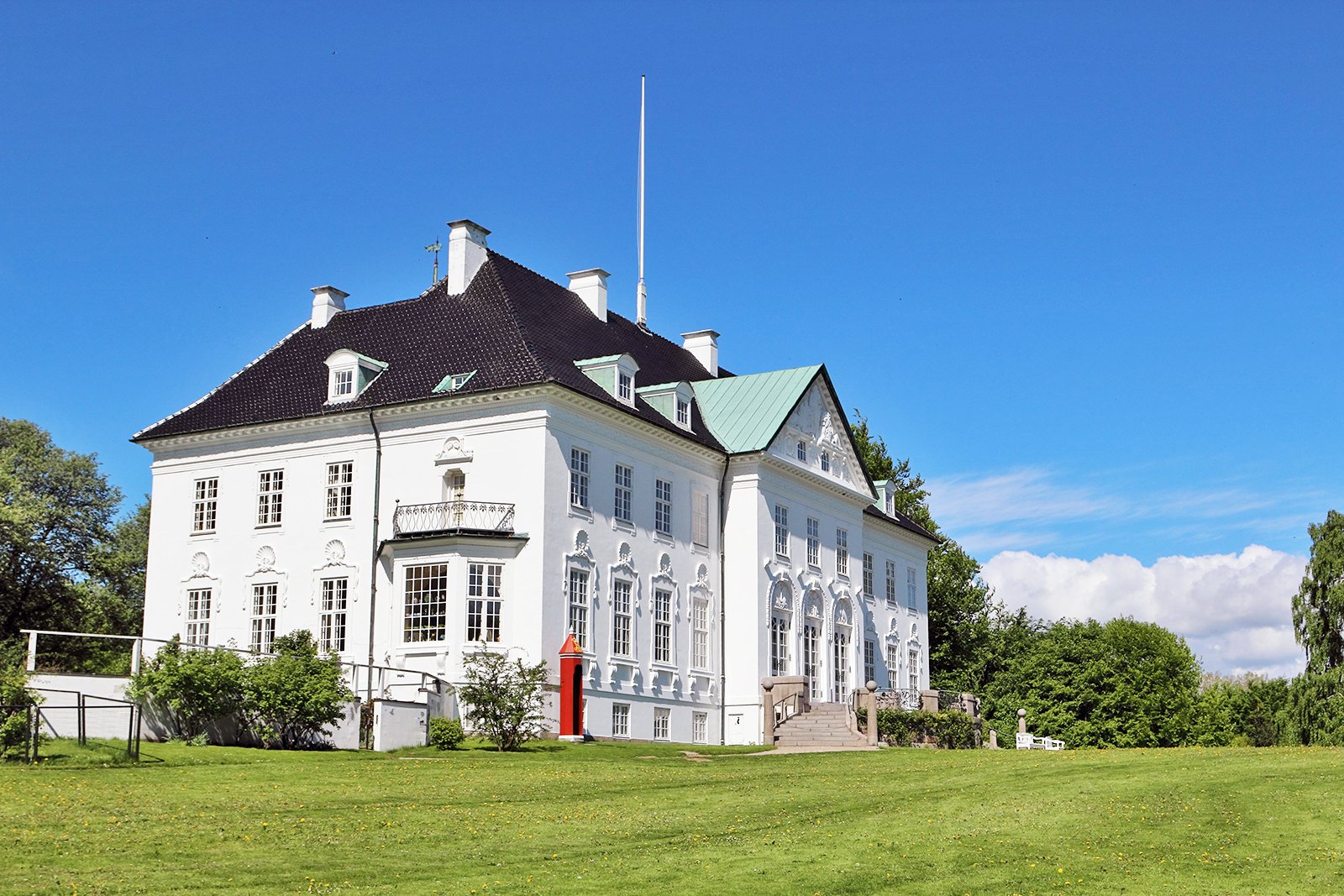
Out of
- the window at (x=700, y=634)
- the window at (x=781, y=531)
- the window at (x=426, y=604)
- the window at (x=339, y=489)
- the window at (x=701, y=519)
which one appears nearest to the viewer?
the window at (x=426, y=604)

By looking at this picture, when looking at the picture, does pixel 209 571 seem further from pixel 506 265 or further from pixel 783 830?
pixel 783 830

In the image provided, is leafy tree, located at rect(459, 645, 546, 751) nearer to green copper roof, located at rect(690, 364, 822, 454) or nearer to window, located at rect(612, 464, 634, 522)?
window, located at rect(612, 464, 634, 522)

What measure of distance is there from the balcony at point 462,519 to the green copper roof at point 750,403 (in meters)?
10.1

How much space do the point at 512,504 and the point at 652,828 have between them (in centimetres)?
2075

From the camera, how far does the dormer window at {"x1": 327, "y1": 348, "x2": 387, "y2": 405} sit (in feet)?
140

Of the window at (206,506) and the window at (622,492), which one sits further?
the window at (206,506)

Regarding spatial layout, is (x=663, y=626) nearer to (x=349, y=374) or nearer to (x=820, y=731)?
(x=820, y=731)

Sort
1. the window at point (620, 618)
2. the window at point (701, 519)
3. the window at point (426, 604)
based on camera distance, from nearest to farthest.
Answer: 1. the window at point (426, 604)
2. the window at point (620, 618)
3. the window at point (701, 519)

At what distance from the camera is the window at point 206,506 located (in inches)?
1741

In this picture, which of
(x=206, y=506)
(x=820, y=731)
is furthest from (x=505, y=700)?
(x=206, y=506)

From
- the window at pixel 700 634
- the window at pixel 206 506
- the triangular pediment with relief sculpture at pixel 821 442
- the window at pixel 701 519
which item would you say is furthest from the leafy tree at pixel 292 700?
the triangular pediment with relief sculpture at pixel 821 442

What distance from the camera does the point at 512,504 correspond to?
39.5 meters

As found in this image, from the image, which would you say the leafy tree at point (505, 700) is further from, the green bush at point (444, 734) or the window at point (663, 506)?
the window at point (663, 506)

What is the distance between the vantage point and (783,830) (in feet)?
64.2
